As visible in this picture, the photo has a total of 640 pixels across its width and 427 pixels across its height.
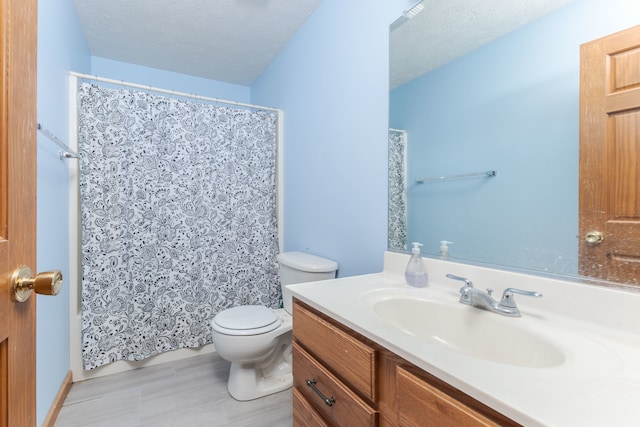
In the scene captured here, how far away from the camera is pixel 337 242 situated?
5.68ft

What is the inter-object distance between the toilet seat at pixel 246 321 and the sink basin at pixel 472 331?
2.92ft

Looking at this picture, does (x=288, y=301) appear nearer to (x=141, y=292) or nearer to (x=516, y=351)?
(x=141, y=292)

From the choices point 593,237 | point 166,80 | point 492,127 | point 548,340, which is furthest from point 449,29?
point 166,80

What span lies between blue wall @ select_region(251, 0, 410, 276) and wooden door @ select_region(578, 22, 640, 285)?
730 mm

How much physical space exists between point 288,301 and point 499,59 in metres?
1.56

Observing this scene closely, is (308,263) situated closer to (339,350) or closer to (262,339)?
(262,339)

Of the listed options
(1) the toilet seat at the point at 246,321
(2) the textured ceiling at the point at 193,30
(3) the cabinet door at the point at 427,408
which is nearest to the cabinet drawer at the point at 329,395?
(3) the cabinet door at the point at 427,408

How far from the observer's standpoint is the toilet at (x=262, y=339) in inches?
62.1

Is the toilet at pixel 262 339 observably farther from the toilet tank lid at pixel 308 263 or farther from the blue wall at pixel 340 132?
the blue wall at pixel 340 132

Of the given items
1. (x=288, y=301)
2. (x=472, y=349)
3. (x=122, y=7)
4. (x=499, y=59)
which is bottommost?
(x=288, y=301)

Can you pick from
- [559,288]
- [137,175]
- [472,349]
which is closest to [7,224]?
[472,349]

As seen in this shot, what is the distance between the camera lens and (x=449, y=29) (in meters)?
1.14

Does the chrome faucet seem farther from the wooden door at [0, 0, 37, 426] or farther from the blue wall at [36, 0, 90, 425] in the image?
the blue wall at [36, 0, 90, 425]

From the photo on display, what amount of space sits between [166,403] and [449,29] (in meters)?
2.24
